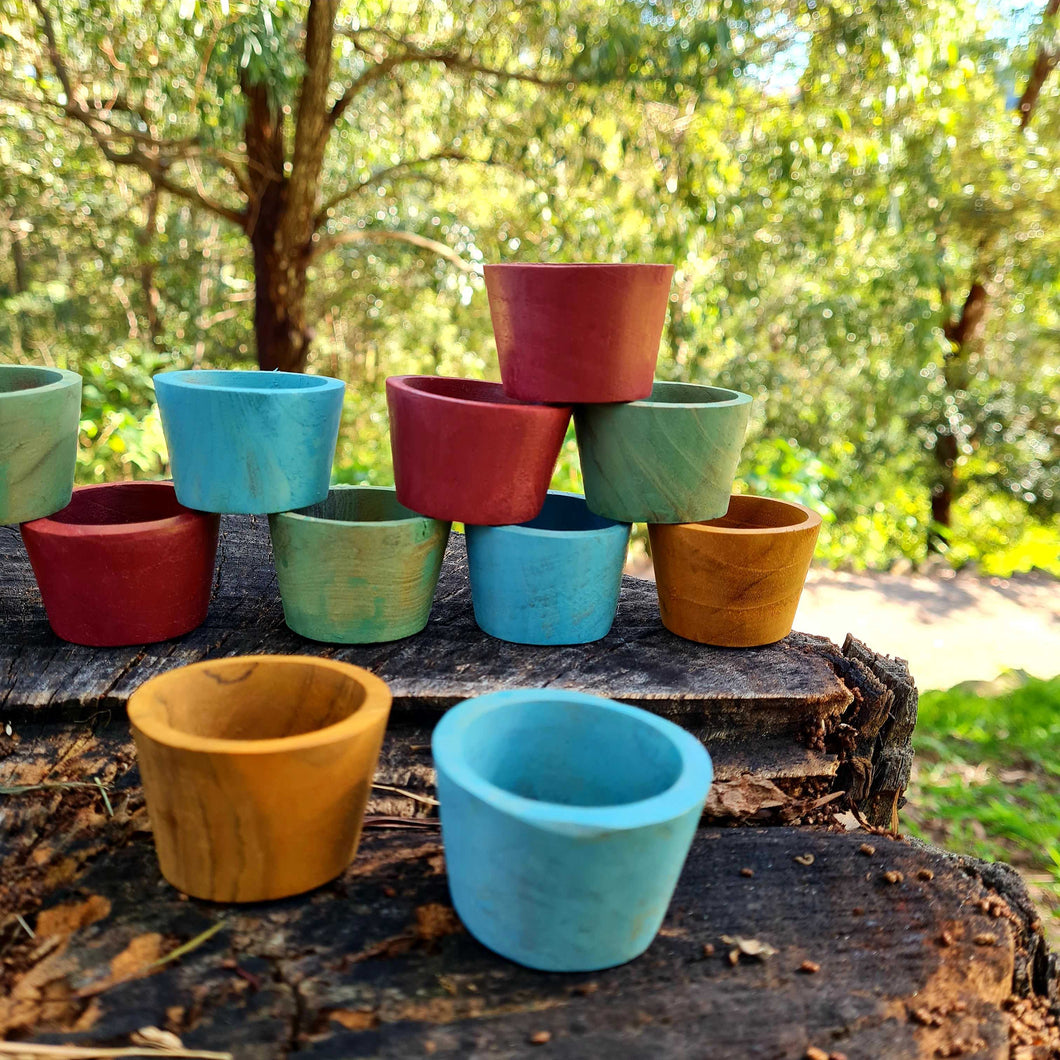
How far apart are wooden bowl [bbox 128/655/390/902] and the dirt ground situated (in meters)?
2.87

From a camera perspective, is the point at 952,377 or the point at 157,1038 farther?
the point at 952,377

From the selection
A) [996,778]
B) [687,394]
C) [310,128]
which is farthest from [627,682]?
[310,128]

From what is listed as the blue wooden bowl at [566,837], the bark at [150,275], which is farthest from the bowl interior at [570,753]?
the bark at [150,275]

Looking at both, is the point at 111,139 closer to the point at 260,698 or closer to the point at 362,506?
the point at 362,506

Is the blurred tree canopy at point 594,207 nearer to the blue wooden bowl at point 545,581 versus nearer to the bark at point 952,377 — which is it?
the bark at point 952,377

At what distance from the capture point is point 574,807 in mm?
823

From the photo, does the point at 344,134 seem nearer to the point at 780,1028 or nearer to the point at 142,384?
the point at 142,384

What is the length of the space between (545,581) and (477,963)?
1.95 ft

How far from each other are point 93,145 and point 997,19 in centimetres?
496

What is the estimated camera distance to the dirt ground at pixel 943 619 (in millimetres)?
3766

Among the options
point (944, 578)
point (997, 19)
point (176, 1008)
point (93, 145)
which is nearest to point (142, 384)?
point (93, 145)

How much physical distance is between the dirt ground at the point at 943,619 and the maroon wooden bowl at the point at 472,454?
2.45 metres

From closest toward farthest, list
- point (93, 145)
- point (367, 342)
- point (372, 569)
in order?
point (372, 569) < point (93, 145) < point (367, 342)

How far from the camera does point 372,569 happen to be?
128 centimetres
